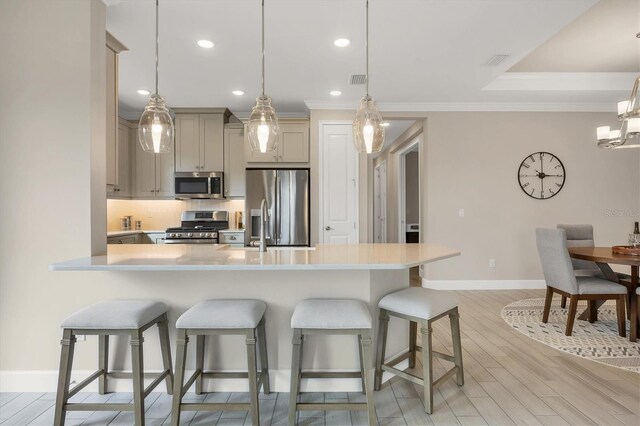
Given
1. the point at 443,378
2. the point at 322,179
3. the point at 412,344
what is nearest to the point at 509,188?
the point at 322,179

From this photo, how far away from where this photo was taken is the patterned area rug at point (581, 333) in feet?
9.13

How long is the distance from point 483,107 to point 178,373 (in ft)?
16.5

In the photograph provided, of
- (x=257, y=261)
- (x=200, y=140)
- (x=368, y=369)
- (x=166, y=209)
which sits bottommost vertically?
(x=368, y=369)

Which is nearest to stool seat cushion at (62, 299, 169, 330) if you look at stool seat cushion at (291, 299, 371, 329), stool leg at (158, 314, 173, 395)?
stool leg at (158, 314, 173, 395)

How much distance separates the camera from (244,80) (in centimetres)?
413

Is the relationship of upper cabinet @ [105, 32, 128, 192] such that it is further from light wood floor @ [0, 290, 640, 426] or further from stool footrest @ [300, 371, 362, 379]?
→ stool footrest @ [300, 371, 362, 379]

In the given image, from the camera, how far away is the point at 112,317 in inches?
72.9

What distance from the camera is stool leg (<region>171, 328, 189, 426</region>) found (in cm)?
182

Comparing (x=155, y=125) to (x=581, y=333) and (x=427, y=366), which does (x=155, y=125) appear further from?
(x=581, y=333)

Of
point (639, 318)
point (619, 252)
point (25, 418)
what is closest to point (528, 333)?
point (639, 318)

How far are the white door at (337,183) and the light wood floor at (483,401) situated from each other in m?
2.62

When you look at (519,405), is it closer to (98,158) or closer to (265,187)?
(98,158)

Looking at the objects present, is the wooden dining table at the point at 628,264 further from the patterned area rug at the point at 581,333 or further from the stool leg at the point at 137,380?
the stool leg at the point at 137,380

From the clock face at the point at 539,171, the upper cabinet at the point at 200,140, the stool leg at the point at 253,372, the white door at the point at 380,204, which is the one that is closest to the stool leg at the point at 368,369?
the stool leg at the point at 253,372
